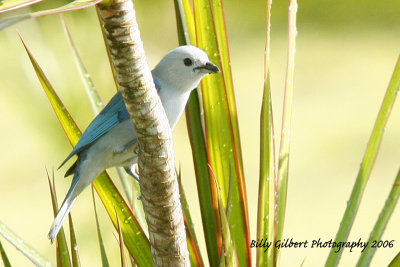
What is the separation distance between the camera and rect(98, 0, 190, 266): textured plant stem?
0.85 m

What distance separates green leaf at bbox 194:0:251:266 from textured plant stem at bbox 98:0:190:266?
22 cm

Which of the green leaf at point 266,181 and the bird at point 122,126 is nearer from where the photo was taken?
the green leaf at point 266,181

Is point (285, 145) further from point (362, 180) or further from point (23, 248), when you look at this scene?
point (23, 248)

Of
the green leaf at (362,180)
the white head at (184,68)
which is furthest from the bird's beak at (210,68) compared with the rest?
the green leaf at (362,180)

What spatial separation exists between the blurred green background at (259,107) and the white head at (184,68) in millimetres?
1587

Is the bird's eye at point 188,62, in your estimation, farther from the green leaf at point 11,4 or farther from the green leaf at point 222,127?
the green leaf at point 11,4

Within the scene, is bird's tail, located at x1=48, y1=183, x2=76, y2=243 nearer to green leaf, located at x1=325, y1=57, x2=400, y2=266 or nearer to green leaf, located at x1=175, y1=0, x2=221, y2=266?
green leaf, located at x1=175, y1=0, x2=221, y2=266

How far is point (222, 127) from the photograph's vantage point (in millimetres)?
1307

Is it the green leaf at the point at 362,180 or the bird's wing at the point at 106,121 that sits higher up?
the bird's wing at the point at 106,121

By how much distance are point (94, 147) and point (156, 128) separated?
506 mm

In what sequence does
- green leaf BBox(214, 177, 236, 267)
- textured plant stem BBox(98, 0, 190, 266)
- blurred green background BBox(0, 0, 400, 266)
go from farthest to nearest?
blurred green background BBox(0, 0, 400, 266), green leaf BBox(214, 177, 236, 267), textured plant stem BBox(98, 0, 190, 266)

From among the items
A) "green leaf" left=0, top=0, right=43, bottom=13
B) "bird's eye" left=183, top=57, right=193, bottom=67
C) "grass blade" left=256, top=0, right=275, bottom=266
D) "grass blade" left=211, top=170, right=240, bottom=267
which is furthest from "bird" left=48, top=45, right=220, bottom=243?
"green leaf" left=0, top=0, right=43, bottom=13

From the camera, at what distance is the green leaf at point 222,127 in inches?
51.1

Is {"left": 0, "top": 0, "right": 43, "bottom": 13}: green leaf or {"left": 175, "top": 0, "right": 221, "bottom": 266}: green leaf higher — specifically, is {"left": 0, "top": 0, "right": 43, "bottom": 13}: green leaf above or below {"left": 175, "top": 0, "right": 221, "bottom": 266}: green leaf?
above
